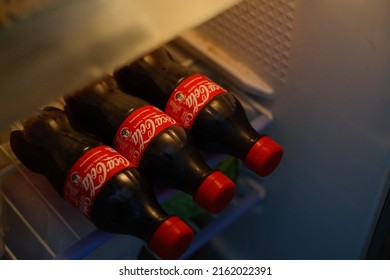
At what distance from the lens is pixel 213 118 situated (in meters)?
0.75

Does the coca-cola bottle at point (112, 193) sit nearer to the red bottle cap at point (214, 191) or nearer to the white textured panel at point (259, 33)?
the red bottle cap at point (214, 191)

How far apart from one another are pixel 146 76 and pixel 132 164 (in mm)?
162

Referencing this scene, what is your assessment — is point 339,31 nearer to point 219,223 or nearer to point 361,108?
point 361,108

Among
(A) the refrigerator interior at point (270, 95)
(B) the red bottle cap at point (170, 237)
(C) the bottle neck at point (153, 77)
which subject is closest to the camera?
(A) the refrigerator interior at point (270, 95)

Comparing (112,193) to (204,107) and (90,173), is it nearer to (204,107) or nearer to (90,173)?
(90,173)

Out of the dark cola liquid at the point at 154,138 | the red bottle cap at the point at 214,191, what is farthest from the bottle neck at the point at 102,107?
the red bottle cap at the point at 214,191

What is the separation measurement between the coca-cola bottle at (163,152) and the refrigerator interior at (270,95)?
77 millimetres

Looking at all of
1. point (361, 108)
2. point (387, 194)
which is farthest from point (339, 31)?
point (387, 194)

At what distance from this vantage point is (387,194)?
0.85m

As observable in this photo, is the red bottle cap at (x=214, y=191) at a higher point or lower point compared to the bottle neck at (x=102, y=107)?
lower

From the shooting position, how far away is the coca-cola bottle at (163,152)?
0.70m

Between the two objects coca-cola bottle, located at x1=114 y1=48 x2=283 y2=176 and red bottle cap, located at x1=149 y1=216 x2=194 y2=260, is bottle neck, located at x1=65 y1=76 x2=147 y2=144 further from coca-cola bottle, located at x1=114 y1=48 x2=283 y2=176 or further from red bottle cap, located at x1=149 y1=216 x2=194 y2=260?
red bottle cap, located at x1=149 y1=216 x2=194 y2=260

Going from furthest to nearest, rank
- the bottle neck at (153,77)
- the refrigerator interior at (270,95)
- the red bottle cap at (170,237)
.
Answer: the bottle neck at (153,77) → the red bottle cap at (170,237) → the refrigerator interior at (270,95)
